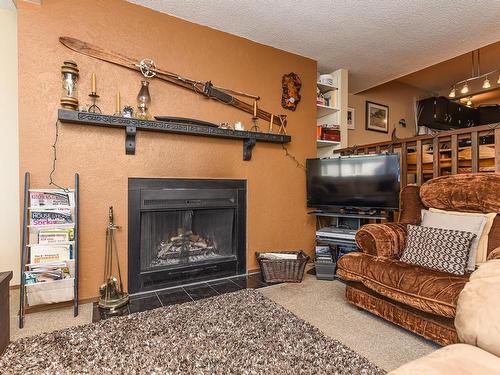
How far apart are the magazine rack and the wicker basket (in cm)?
159

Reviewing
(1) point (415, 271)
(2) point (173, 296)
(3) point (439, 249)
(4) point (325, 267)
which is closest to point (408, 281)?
(1) point (415, 271)

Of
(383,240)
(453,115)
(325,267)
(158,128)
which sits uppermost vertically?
(453,115)

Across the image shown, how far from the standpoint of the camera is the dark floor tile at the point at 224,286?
2566 millimetres

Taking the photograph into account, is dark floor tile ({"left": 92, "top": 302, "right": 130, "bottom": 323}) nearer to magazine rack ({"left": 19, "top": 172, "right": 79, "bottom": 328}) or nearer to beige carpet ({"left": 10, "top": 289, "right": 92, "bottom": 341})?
beige carpet ({"left": 10, "top": 289, "right": 92, "bottom": 341})

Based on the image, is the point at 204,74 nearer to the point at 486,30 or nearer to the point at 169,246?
the point at 169,246

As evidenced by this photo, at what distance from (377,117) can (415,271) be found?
11.7 feet

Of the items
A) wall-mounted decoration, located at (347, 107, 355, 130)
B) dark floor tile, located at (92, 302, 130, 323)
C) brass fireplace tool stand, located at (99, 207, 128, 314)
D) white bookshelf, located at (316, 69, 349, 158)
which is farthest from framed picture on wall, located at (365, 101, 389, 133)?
dark floor tile, located at (92, 302, 130, 323)

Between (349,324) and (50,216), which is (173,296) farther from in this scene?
(349,324)

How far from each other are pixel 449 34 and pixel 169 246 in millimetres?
3536

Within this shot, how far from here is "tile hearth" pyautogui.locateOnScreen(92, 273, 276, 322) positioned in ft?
7.14

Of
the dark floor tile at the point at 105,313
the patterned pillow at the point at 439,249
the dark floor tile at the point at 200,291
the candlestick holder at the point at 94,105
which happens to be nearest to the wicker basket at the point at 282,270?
the dark floor tile at the point at 200,291

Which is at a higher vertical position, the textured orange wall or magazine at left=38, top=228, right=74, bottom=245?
the textured orange wall

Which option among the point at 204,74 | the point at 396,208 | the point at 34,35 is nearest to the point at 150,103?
the point at 204,74

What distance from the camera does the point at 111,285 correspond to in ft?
7.38
